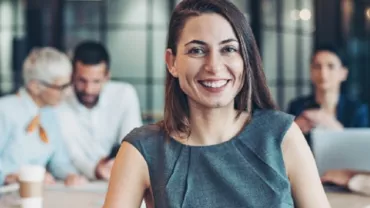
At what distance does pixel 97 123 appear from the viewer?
3.18 meters

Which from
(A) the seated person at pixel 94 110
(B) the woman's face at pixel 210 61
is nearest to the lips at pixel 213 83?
(B) the woman's face at pixel 210 61

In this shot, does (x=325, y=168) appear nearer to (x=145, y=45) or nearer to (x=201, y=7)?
(x=201, y=7)

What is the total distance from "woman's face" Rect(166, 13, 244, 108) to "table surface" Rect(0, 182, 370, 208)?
906 mm

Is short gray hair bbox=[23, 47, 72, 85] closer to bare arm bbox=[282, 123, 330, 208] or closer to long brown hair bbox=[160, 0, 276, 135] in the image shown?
long brown hair bbox=[160, 0, 276, 135]

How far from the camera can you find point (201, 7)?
1229 millimetres

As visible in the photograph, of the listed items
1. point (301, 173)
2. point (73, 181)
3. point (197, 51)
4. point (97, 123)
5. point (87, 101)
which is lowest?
point (73, 181)

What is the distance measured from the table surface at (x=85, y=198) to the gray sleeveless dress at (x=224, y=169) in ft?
2.66

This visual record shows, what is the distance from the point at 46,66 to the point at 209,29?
5.50ft

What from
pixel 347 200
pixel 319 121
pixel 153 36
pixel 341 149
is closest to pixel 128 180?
pixel 347 200

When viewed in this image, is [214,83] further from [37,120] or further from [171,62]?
[37,120]

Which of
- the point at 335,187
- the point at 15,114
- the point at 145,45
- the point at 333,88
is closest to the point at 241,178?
the point at 335,187

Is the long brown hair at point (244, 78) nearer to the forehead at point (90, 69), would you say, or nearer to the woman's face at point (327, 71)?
the forehead at point (90, 69)

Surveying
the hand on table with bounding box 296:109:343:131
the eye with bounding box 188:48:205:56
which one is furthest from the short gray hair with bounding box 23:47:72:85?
the eye with bounding box 188:48:205:56

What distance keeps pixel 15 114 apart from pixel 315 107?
1455mm
